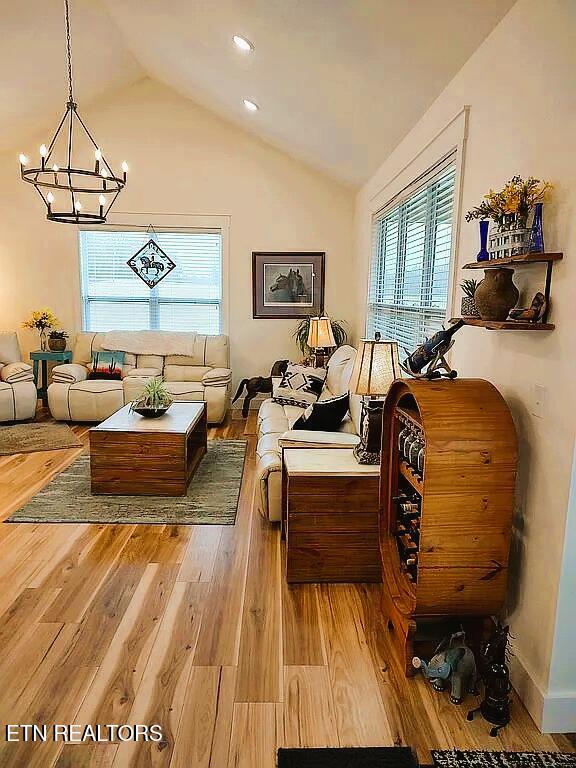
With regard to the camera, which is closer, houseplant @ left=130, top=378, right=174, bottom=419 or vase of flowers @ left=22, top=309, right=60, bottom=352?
houseplant @ left=130, top=378, right=174, bottom=419

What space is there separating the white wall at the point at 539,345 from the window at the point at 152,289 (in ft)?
15.6

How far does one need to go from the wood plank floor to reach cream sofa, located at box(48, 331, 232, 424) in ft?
9.21

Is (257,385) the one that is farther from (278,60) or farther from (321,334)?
(278,60)

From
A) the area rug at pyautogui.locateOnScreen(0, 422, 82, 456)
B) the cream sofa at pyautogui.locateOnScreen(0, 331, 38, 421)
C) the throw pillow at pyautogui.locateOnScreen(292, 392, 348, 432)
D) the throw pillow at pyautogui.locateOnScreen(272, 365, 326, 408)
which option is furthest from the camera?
the cream sofa at pyautogui.locateOnScreen(0, 331, 38, 421)

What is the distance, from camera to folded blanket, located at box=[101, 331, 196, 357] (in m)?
6.58

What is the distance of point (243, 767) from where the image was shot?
180 centimetres

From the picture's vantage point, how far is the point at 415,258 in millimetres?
3973

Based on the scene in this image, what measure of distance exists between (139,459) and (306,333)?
3102 millimetres

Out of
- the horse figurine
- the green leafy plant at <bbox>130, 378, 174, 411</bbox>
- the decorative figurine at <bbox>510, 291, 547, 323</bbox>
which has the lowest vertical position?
the green leafy plant at <bbox>130, 378, 174, 411</bbox>

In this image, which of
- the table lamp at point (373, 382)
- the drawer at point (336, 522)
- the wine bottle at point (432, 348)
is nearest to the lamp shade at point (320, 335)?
the table lamp at point (373, 382)

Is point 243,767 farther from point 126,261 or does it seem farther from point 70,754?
point 126,261

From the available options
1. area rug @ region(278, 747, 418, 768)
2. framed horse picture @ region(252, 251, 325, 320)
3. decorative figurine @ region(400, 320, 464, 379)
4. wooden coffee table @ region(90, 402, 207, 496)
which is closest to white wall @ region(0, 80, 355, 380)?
framed horse picture @ region(252, 251, 325, 320)

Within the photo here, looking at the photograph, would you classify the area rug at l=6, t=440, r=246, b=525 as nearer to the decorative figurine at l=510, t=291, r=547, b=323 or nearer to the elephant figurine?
the elephant figurine

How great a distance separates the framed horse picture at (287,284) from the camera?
22.3 ft
